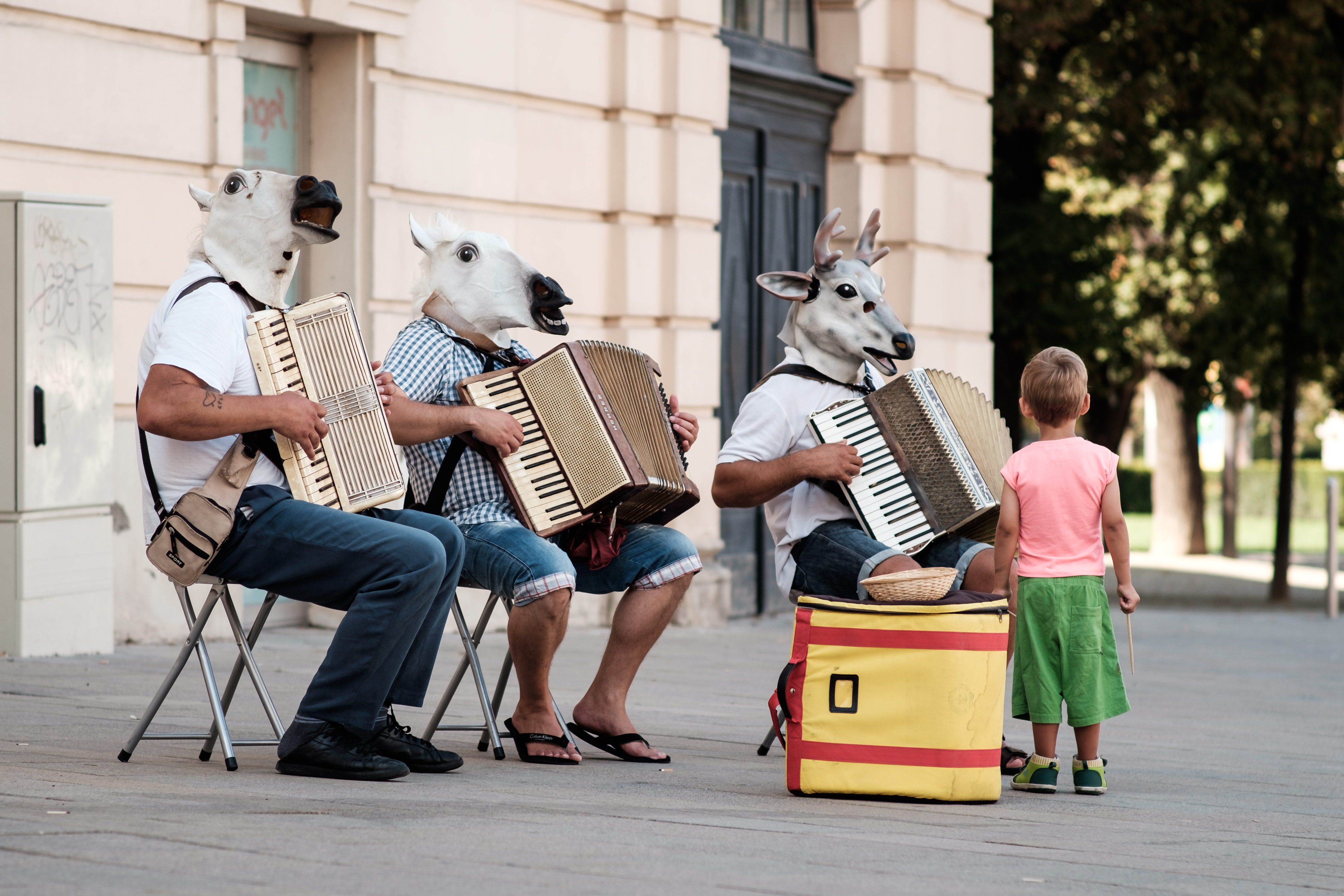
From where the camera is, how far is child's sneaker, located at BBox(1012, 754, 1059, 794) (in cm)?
554

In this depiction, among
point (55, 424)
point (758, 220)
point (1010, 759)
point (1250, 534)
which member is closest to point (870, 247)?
point (1010, 759)

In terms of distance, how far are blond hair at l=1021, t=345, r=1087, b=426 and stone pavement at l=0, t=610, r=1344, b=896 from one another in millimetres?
1155

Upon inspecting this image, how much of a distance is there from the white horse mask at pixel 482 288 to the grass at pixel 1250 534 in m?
21.3

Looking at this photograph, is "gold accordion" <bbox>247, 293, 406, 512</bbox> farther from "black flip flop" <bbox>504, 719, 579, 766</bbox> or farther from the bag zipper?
the bag zipper

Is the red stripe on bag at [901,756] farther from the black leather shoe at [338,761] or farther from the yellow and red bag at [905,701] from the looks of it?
the black leather shoe at [338,761]

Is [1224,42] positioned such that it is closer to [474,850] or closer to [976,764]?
[976,764]

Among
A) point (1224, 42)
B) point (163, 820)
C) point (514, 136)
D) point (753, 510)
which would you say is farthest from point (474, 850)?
point (1224, 42)

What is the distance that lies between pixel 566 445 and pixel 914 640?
1288 millimetres

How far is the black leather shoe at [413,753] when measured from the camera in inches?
211

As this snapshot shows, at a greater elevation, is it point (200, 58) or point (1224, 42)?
point (1224, 42)

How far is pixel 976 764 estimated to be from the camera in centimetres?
515

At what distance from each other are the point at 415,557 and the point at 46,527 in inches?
130

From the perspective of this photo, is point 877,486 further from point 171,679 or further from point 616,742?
point 171,679

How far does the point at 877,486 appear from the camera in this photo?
19.8 feet
